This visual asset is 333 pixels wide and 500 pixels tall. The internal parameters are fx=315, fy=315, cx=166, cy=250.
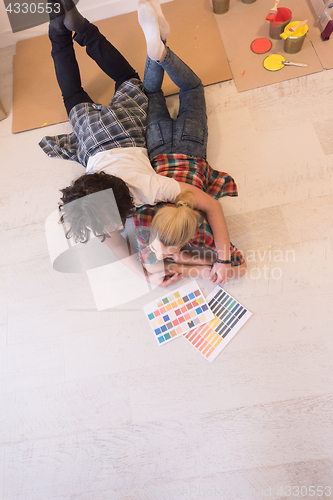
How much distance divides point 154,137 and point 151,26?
376 millimetres

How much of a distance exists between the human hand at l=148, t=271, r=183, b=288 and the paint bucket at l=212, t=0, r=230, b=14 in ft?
4.37

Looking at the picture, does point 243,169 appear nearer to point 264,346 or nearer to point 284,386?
point 264,346

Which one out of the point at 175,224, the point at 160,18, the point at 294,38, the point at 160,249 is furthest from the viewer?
the point at 294,38

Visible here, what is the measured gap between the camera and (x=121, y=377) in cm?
126

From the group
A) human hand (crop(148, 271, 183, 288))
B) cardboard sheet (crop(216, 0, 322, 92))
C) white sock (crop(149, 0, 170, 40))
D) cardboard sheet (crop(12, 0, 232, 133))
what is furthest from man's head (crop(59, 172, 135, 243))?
cardboard sheet (crop(216, 0, 322, 92))

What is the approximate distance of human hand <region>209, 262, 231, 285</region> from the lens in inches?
48.2

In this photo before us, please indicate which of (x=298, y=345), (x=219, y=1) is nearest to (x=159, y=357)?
(x=298, y=345)

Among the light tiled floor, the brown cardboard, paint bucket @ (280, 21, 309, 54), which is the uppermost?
paint bucket @ (280, 21, 309, 54)

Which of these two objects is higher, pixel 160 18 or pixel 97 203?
pixel 160 18

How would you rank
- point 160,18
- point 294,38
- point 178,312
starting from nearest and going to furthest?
point 160,18
point 178,312
point 294,38

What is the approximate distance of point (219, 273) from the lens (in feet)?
4.03

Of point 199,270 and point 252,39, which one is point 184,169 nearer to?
point 199,270

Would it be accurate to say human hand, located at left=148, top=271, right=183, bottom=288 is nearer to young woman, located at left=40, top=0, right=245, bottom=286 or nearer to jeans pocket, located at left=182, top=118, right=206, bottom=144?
young woman, located at left=40, top=0, right=245, bottom=286

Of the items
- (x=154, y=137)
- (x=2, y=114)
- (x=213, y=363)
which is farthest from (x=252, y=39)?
(x=213, y=363)
